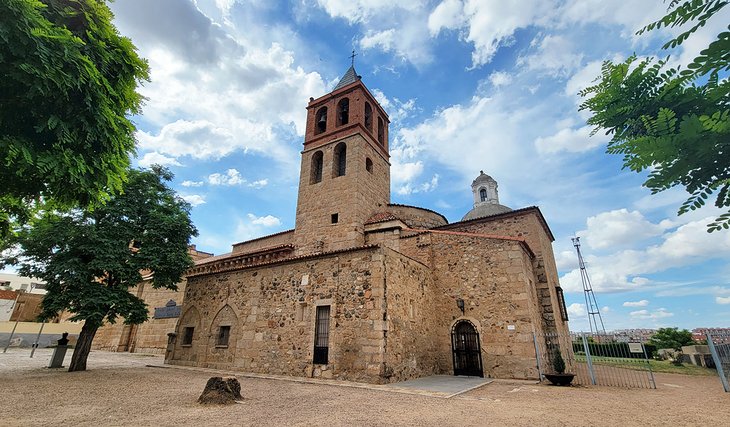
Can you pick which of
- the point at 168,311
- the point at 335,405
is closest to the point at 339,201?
the point at 335,405

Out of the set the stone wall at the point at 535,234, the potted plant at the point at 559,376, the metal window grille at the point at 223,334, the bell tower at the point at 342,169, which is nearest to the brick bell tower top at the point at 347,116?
the bell tower at the point at 342,169

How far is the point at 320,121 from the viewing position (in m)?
19.5

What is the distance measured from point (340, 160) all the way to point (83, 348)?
519 inches

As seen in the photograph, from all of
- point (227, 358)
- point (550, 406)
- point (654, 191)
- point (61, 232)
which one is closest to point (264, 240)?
point (227, 358)

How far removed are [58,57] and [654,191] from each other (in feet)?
20.4

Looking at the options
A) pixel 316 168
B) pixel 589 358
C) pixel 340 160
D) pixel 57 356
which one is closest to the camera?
pixel 589 358

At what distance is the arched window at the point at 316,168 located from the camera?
1805 centimetres

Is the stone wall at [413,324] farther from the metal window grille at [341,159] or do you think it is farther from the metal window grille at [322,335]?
the metal window grille at [341,159]

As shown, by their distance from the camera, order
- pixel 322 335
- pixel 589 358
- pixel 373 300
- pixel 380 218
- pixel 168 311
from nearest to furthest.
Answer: pixel 373 300, pixel 589 358, pixel 322 335, pixel 380 218, pixel 168 311

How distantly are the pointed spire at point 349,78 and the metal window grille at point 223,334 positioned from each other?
1427 cm

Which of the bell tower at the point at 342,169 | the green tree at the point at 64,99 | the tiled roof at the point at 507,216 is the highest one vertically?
the bell tower at the point at 342,169

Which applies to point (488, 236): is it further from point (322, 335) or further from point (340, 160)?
point (340, 160)

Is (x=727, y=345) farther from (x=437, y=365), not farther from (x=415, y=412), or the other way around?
(x=415, y=412)

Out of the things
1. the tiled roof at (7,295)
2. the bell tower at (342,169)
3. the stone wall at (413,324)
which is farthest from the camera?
the tiled roof at (7,295)
